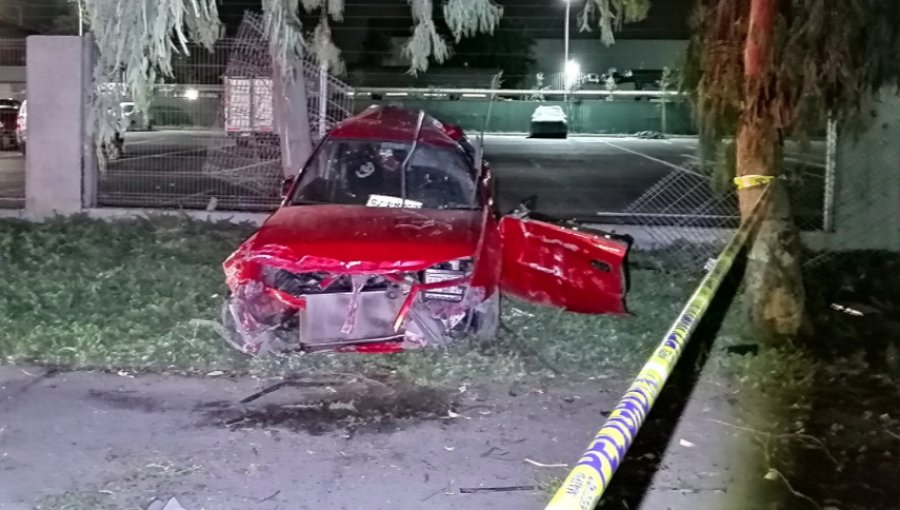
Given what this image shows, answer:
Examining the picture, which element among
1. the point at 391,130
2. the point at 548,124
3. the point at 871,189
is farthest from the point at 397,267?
the point at 548,124

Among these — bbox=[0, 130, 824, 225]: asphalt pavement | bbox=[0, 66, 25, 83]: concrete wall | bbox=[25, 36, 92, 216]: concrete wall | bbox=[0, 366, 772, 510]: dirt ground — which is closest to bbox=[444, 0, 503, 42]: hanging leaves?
bbox=[0, 130, 824, 225]: asphalt pavement

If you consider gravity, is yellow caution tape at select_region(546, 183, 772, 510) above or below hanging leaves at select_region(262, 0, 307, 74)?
below

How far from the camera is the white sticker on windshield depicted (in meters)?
8.14

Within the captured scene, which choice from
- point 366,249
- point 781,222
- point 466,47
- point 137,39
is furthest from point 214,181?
point 466,47

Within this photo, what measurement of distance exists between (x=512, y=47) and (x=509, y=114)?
2764 mm

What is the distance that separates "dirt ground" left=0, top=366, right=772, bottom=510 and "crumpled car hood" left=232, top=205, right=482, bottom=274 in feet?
2.57

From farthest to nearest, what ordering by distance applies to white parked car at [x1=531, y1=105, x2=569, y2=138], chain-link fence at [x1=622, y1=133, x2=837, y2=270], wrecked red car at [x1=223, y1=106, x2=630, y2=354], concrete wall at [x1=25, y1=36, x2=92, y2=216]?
white parked car at [x1=531, y1=105, x2=569, y2=138] → concrete wall at [x1=25, y1=36, x2=92, y2=216] → chain-link fence at [x1=622, y1=133, x2=837, y2=270] → wrecked red car at [x1=223, y1=106, x2=630, y2=354]

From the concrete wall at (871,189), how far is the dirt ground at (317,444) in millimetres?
5104

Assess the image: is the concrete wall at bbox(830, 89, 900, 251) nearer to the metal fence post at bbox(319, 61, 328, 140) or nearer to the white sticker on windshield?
the white sticker on windshield

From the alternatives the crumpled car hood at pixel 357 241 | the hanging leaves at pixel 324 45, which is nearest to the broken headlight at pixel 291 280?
the crumpled car hood at pixel 357 241

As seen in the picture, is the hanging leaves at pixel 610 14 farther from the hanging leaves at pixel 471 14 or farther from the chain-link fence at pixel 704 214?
the chain-link fence at pixel 704 214

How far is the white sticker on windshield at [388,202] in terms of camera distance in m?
8.14

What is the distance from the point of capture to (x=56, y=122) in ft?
39.3

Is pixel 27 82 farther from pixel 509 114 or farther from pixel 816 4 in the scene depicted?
pixel 509 114
